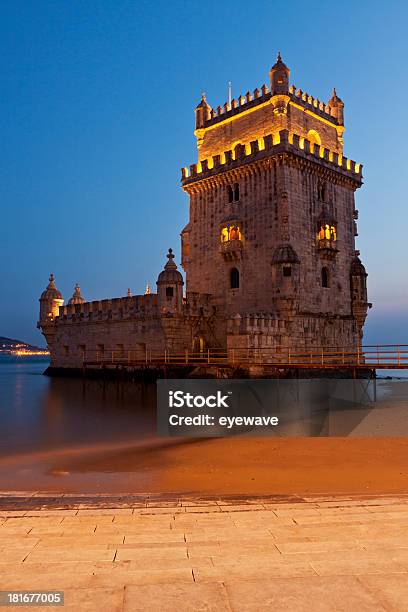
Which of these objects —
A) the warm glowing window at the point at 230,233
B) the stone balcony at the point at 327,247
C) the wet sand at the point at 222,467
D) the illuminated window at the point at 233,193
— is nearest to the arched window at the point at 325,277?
the stone balcony at the point at 327,247

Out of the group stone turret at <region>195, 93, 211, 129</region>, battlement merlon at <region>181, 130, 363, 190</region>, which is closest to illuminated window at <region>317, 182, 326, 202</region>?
battlement merlon at <region>181, 130, 363, 190</region>

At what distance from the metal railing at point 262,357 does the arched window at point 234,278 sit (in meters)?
4.67

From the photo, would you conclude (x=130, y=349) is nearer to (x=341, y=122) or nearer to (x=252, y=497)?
(x=341, y=122)

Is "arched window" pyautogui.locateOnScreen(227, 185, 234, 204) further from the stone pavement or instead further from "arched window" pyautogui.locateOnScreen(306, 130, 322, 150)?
the stone pavement

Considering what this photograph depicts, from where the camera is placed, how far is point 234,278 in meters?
33.4

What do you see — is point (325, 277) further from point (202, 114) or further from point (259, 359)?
point (202, 114)

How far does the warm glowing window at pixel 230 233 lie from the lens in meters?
32.7

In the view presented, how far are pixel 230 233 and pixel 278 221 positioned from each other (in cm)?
370

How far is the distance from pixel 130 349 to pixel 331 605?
32.4m

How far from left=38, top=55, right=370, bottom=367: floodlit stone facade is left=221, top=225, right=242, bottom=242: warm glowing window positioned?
73 mm

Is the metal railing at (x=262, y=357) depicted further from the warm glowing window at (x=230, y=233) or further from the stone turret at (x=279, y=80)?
the stone turret at (x=279, y=80)

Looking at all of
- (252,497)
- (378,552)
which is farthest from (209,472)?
(378,552)

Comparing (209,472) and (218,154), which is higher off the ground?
(218,154)

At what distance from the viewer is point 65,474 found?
11859 millimetres
